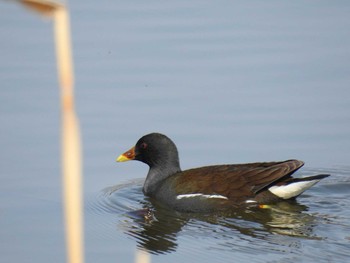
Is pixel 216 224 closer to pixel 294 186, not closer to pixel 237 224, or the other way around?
pixel 237 224

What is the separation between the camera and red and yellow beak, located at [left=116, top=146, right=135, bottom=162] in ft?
28.6

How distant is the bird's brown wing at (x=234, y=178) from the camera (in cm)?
830

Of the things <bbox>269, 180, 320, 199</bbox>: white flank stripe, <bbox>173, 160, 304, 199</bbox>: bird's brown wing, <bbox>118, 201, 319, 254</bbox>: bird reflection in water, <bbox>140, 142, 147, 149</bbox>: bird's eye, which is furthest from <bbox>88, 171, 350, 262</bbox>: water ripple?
<bbox>140, 142, 147, 149</bbox>: bird's eye

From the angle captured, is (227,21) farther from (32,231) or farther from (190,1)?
(32,231)

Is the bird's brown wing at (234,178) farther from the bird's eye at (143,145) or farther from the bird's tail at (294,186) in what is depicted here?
the bird's eye at (143,145)

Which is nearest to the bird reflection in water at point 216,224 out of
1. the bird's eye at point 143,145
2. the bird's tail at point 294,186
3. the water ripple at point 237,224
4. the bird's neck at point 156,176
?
the water ripple at point 237,224

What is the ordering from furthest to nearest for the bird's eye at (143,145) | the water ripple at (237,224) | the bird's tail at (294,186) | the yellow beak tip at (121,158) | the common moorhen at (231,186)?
the bird's eye at (143,145)
the yellow beak tip at (121,158)
the common moorhen at (231,186)
the bird's tail at (294,186)
the water ripple at (237,224)

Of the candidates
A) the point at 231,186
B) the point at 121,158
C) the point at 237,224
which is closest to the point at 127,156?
the point at 121,158

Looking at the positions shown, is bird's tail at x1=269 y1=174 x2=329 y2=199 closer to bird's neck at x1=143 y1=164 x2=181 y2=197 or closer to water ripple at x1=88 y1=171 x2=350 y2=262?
water ripple at x1=88 y1=171 x2=350 y2=262

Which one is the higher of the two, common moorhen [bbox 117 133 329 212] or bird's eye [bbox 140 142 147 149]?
bird's eye [bbox 140 142 147 149]

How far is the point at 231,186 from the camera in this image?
8.45 m

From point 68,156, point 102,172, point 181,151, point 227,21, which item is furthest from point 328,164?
point 68,156

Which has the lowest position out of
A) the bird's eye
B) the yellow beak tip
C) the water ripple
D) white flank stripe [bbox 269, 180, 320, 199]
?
the water ripple

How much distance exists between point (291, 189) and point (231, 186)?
0.61m
